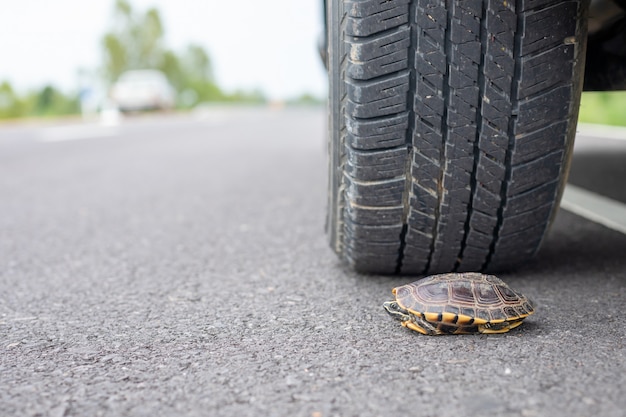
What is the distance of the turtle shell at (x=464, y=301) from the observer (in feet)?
5.43

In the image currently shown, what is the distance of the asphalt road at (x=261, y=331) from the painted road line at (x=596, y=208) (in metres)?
0.09

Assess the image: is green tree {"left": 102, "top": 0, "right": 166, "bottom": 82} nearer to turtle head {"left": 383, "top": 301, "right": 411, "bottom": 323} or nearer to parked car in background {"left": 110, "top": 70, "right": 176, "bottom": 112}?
parked car in background {"left": 110, "top": 70, "right": 176, "bottom": 112}

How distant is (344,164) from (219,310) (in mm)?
591

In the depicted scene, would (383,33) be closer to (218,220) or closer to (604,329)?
(604,329)

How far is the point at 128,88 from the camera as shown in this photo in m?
26.1

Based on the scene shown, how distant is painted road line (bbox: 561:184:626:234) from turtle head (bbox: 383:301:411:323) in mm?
1432

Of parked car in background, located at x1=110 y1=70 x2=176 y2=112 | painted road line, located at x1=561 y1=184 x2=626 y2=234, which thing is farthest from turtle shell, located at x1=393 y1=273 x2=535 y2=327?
parked car in background, located at x1=110 y1=70 x2=176 y2=112

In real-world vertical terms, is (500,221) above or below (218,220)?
above

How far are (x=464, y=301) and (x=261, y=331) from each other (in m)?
0.55

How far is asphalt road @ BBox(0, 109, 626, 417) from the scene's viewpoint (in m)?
1.33

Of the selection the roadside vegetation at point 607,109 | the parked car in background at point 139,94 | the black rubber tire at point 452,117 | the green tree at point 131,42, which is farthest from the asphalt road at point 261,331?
the green tree at point 131,42

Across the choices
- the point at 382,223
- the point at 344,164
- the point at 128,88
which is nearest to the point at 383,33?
the point at 344,164

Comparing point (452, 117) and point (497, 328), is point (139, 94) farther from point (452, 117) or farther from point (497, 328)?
point (497, 328)

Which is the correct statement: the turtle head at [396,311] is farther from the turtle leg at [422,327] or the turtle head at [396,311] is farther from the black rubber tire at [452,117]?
the black rubber tire at [452,117]
